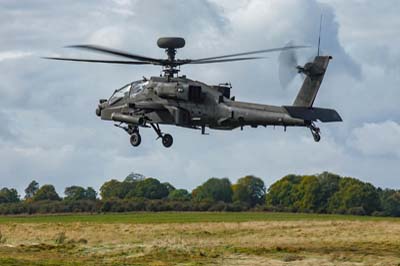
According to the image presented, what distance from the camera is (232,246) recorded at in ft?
227

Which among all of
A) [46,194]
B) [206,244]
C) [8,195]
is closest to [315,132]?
[206,244]

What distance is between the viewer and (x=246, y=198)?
118 m

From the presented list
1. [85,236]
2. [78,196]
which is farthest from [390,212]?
[85,236]

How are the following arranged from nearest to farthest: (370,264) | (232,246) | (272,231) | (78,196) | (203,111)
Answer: (203,111), (370,264), (232,246), (272,231), (78,196)

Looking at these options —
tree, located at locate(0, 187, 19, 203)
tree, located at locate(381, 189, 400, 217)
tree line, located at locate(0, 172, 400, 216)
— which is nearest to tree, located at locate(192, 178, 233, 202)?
tree line, located at locate(0, 172, 400, 216)

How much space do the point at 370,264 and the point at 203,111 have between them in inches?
604

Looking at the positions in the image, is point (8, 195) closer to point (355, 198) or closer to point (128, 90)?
point (355, 198)

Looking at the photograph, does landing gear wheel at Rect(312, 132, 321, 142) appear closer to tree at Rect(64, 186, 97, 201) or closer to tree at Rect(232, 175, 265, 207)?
tree at Rect(232, 175, 265, 207)

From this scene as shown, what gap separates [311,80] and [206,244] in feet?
87.4

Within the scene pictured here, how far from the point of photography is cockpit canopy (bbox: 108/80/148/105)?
173ft

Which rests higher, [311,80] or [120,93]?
[120,93]

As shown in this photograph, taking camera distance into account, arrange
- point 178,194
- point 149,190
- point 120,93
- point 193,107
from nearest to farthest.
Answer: point 193,107 → point 120,93 → point 149,190 → point 178,194

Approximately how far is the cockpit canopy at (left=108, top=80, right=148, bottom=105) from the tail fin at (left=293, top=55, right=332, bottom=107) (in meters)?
9.12

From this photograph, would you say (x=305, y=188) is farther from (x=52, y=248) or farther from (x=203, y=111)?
(x=203, y=111)
